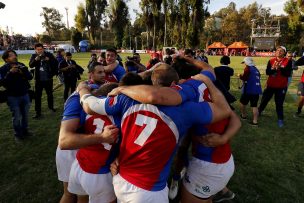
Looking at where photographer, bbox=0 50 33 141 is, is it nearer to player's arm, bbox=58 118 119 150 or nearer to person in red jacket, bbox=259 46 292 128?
player's arm, bbox=58 118 119 150

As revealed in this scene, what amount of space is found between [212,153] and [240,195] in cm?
202

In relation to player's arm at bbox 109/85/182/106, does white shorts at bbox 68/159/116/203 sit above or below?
below

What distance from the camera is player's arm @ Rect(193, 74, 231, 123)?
2.17 m

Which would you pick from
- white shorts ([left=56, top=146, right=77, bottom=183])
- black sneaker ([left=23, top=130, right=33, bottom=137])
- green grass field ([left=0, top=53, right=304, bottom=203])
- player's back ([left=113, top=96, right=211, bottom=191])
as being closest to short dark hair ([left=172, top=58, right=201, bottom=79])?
player's back ([left=113, top=96, right=211, bottom=191])

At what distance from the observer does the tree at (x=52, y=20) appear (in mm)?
101000

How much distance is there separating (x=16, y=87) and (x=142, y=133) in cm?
534

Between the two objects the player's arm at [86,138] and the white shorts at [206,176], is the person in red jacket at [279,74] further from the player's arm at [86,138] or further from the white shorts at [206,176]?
the player's arm at [86,138]

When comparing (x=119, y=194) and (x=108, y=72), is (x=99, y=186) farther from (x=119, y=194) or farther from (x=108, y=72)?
(x=108, y=72)

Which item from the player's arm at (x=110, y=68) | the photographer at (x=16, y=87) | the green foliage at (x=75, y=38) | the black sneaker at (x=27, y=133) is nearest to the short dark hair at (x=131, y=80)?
the player's arm at (x=110, y=68)

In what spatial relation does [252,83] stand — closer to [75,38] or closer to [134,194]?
[134,194]

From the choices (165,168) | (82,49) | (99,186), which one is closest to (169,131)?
(165,168)

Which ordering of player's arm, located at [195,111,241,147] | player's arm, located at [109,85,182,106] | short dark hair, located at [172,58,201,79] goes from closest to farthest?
player's arm, located at [109,85,182,106], player's arm, located at [195,111,241,147], short dark hair, located at [172,58,201,79]

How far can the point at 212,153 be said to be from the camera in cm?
269

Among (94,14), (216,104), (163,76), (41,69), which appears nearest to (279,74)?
(216,104)
